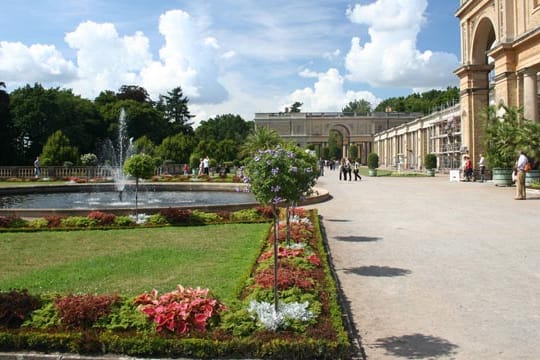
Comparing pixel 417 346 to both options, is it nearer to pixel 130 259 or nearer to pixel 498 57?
pixel 130 259

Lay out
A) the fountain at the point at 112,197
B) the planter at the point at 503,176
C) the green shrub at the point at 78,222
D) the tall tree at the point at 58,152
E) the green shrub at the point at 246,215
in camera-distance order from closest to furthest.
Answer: the green shrub at the point at 78,222 → the green shrub at the point at 246,215 → the fountain at the point at 112,197 → the planter at the point at 503,176 → the tall tree at the point at 58,152

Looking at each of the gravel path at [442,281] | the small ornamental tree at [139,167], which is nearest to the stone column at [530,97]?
the gravel path at [442,281]

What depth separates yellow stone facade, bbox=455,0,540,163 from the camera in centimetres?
2847

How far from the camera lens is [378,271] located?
8.75 m

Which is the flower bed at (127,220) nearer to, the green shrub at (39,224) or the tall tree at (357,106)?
the green shrub at (39,224)

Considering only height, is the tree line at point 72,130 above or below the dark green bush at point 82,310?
above

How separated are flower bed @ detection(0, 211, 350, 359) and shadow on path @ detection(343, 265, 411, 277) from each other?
7.97ft

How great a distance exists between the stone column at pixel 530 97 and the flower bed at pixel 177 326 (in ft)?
86.5

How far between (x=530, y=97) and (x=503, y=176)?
15.6ft

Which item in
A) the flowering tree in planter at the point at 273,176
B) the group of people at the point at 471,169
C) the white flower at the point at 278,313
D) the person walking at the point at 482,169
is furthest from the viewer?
the group of people at the point at 471,169

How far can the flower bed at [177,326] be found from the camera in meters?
5.02

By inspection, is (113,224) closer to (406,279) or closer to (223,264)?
(223,264)

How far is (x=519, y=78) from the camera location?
29.8 m

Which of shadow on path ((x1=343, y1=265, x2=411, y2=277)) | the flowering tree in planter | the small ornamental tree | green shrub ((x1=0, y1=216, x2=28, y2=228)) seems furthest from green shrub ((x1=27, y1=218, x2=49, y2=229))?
the flowering tree in planter
